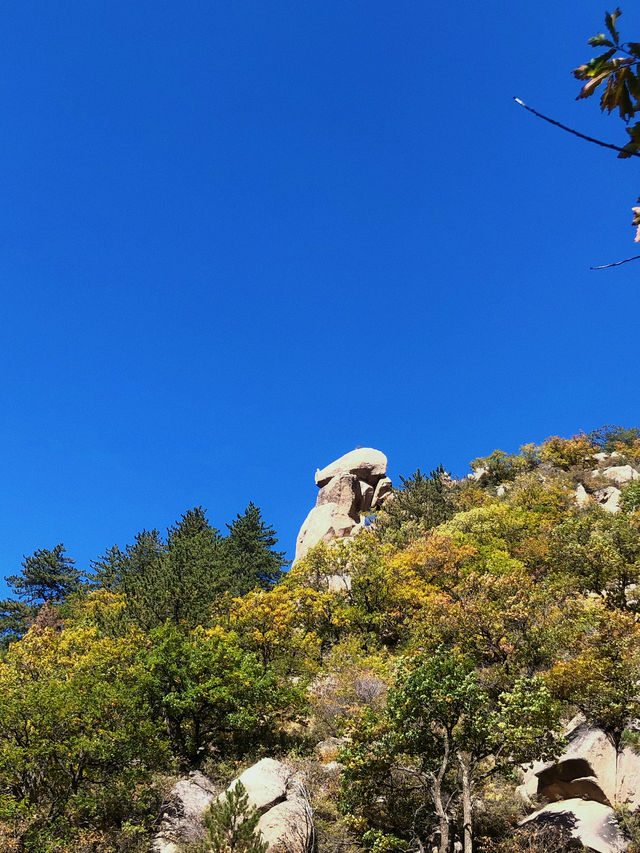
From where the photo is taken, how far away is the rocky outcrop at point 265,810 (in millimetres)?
15336

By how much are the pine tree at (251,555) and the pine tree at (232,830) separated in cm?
2268

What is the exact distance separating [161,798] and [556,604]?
19405 millimetres

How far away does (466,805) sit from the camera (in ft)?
45.5

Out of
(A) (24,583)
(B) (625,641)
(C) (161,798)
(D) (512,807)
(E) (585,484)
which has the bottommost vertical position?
(D) (512,807)

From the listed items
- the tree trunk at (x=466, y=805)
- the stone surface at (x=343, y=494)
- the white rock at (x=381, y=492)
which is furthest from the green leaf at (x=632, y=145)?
the white rock at (x=381, y=492)

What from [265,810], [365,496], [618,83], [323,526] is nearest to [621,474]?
[365,496]

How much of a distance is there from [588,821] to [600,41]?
728 inches

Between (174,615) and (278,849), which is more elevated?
(174,615)

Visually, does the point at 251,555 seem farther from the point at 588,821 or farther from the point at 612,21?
the point at 612,21

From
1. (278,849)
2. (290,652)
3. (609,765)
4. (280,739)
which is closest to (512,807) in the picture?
(609,765)

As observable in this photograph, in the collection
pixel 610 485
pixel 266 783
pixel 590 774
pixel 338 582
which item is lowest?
pixel 590 774

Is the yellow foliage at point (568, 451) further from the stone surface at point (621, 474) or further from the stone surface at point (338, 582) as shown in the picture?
the stone surface at point (338, 582)

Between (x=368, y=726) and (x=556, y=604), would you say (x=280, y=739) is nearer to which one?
(x=368, y=726)

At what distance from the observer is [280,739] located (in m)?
23.6
